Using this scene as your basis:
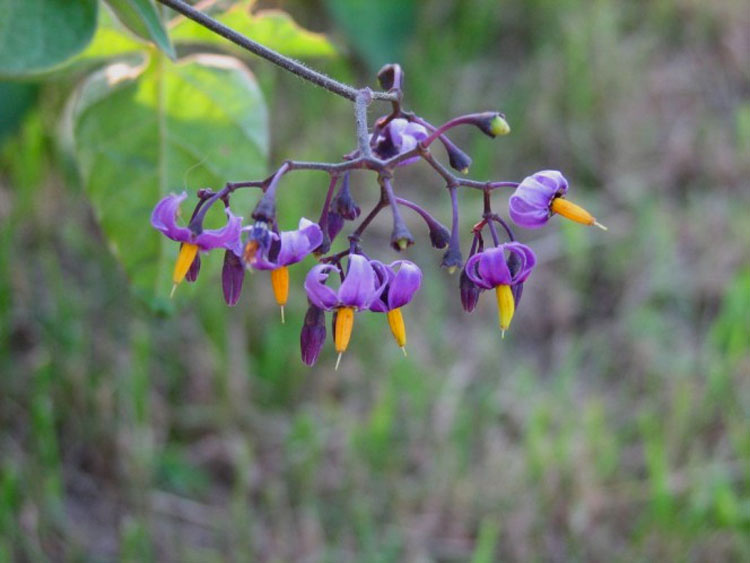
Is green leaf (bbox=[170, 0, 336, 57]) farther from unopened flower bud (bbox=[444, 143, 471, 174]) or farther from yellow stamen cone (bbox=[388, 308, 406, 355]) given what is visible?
yellow stamen cone (bbox=[388, 308, 406, 355])

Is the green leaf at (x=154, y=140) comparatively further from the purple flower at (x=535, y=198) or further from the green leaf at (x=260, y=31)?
the purple flower at (x=535, y=198)

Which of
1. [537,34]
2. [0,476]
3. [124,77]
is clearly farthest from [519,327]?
[124,77]

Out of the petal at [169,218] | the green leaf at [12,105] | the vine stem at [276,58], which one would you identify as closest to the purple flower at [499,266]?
the vine stem at [276,58]

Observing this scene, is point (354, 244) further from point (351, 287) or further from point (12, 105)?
point (12, 105)

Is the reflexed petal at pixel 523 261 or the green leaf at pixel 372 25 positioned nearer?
the reflexed petal at pixel 523 261

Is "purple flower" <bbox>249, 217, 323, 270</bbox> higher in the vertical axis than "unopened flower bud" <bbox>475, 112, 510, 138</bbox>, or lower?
lower

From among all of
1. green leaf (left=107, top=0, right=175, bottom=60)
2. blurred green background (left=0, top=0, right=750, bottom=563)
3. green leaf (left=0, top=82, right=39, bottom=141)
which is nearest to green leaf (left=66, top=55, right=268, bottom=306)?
blurred green background (left=0, top=0, right=750, bottom=563)

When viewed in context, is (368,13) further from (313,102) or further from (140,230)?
(140,230)
